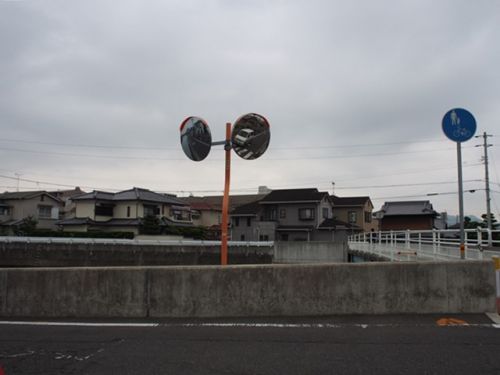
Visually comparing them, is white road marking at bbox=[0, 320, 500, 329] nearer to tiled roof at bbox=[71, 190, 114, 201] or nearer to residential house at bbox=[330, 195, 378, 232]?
tiled roof at bbox=[71, 190, 114, 201]

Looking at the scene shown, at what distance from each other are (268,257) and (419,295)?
1252 inches

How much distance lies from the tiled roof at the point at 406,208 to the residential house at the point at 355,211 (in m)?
Answer: 3.10

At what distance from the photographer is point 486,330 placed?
5.12 meters

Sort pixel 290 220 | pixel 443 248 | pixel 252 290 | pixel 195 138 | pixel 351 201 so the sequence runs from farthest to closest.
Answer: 1. pixel 351 201
2. pixel 290 220
3. pixel 443 248
4. pixel 195 138
5. pixel 252 290

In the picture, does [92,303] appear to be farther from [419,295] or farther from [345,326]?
[419,295]

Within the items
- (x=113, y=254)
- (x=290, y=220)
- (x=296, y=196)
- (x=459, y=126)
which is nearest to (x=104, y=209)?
(x=113, y=254)

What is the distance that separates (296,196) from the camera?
50.1 metres

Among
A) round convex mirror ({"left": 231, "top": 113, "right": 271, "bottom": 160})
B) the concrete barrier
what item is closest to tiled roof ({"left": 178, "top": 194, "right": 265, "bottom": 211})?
round convex mirror ({"left": 231, "top": 113, "right": 271, "bottom": 160})

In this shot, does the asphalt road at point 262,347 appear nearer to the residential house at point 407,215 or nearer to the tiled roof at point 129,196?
the tiled roof at point 129,196

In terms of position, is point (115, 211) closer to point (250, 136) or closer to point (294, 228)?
point (294, 228)

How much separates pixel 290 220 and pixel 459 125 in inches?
1688

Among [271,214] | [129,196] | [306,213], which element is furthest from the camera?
[271,214]

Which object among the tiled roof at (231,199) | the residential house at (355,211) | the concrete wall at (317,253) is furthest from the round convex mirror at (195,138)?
the tiled roof at (231,199)

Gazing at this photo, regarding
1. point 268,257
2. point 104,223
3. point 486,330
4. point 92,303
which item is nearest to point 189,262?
point 268,257
